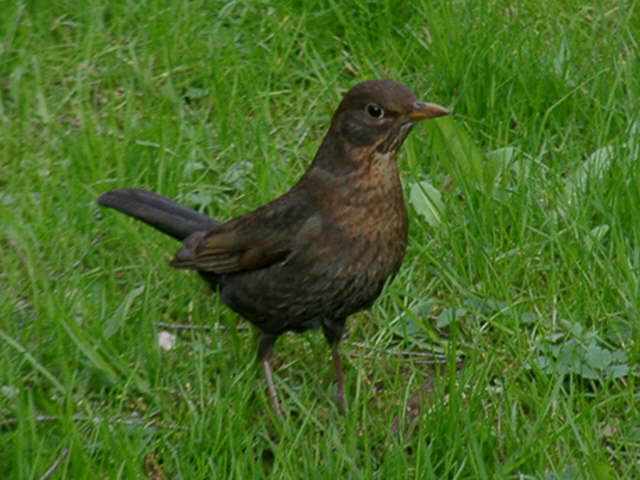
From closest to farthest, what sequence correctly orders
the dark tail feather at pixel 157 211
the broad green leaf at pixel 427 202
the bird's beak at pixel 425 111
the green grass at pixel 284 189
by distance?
the green grass at pixel 284 189, the bird's beak at pixel 425 111, the dark tail feather at pixel 157 211, the broad green leaf at pixel 427 202

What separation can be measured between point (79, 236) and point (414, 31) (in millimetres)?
1939

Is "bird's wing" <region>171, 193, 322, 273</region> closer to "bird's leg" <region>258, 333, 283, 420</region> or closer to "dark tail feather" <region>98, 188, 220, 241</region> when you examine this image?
"dark tail feather" <region>98, 188, 220, 241</region>

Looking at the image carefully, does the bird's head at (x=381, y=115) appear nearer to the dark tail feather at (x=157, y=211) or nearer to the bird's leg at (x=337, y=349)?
the bird's leg at (x=337, y=349)

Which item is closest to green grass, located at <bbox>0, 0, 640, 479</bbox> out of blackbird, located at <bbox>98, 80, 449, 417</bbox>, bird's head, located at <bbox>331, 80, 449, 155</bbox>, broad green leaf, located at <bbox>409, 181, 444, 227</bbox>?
broad green leaf, located at <bbox>409, 181, 444, 227</bbox>

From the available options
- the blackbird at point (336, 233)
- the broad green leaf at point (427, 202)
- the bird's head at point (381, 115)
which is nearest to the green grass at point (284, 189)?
the broad green leaf at point (427, 202)

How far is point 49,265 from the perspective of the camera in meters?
4.61

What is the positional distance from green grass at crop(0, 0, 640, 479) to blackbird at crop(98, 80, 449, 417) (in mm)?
230

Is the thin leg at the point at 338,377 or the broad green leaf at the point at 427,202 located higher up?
the broad green leaf at the point at 427,202

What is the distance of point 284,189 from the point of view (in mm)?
5074

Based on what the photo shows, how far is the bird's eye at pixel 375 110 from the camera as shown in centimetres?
392

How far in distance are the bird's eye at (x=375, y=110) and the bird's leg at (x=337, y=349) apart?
0.69m

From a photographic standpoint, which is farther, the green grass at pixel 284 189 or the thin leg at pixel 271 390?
the thin leg at pixel 271 390

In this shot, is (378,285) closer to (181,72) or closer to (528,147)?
(528,147)

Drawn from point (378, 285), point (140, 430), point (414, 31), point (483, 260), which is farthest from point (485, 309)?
point (414, 31)
